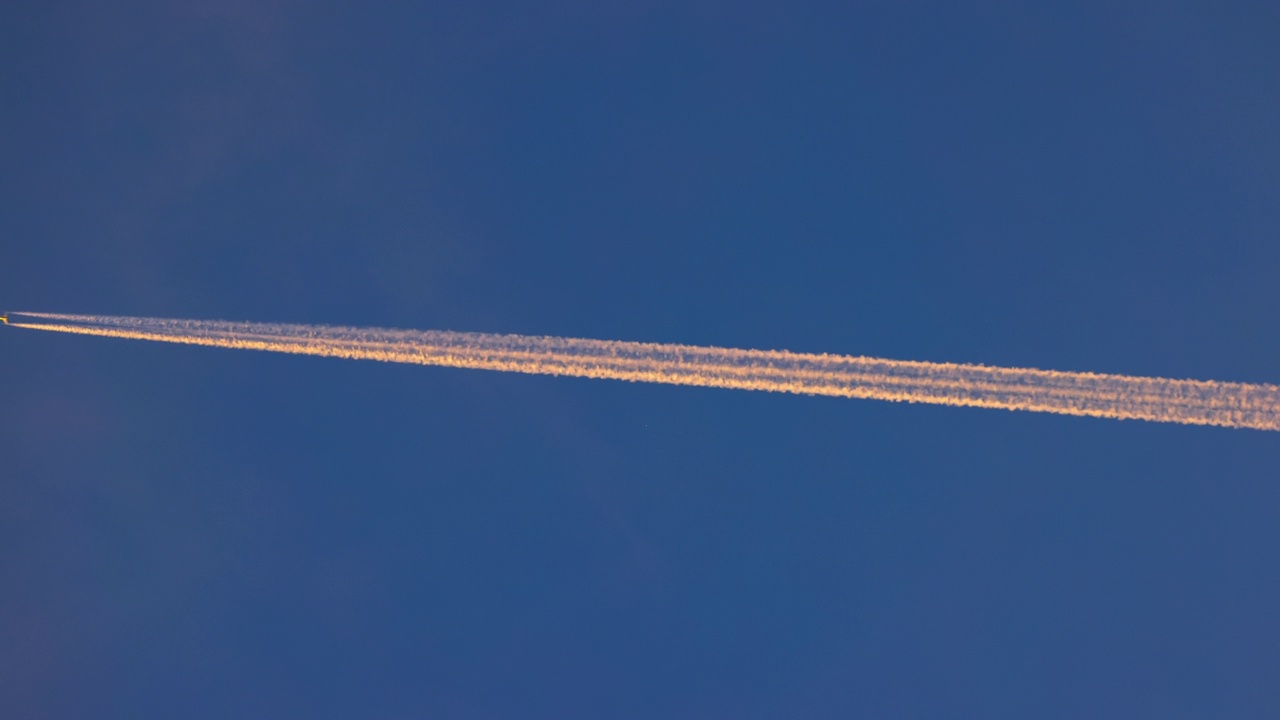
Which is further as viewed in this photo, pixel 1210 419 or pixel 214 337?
pixel 214 337

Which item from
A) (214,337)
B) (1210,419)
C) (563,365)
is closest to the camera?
(1210,419)

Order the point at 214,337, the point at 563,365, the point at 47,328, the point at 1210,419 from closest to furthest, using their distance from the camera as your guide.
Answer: the point at 1210,419
the point at 563,365
the point at 214,337
the point at 47,328

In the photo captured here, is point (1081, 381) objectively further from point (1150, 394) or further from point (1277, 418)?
point (1277, 418)

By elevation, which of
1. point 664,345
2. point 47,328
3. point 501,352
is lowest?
point 47,328

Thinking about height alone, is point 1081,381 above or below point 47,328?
above

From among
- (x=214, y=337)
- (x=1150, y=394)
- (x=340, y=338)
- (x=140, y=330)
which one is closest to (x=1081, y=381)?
(x=1150, y=394)

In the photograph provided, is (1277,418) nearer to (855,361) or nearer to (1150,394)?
(1150,394)
